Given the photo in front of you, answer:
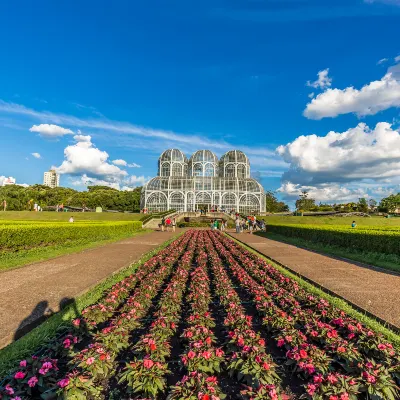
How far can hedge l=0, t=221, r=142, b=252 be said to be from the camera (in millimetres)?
12055

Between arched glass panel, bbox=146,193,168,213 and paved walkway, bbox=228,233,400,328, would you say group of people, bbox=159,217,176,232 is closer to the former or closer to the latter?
arched glass panel, bbox=146,193,168,213

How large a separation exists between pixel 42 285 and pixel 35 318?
Answer: 93.8 inches

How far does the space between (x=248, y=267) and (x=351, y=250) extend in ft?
27.5

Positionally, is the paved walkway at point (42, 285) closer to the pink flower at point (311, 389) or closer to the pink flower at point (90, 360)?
the pink flower at point (90, 360)

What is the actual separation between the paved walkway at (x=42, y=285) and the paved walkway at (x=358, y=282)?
6210mm

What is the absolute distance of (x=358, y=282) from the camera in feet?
25.7

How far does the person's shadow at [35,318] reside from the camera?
4.53 m

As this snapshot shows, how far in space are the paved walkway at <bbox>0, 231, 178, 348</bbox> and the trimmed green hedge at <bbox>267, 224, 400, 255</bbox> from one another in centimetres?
1089

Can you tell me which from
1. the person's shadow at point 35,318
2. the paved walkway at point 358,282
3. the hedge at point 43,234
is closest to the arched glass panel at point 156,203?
the hedge at point 43,234

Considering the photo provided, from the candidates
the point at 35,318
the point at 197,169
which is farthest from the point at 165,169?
the point at 35,318

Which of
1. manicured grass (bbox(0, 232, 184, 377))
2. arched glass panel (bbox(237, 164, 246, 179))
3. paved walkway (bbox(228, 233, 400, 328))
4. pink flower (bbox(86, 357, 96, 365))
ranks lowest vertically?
paved walkway (bbox(228, 233, 400, 328))

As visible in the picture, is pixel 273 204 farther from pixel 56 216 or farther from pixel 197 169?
pixel 56 216

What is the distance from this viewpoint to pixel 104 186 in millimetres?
110688

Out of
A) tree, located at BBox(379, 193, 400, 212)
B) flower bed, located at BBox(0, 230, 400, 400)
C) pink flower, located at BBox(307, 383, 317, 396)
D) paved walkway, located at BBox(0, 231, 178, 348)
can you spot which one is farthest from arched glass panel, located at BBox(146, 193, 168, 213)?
tree, located at BBox(379, 193, 400, 212)
